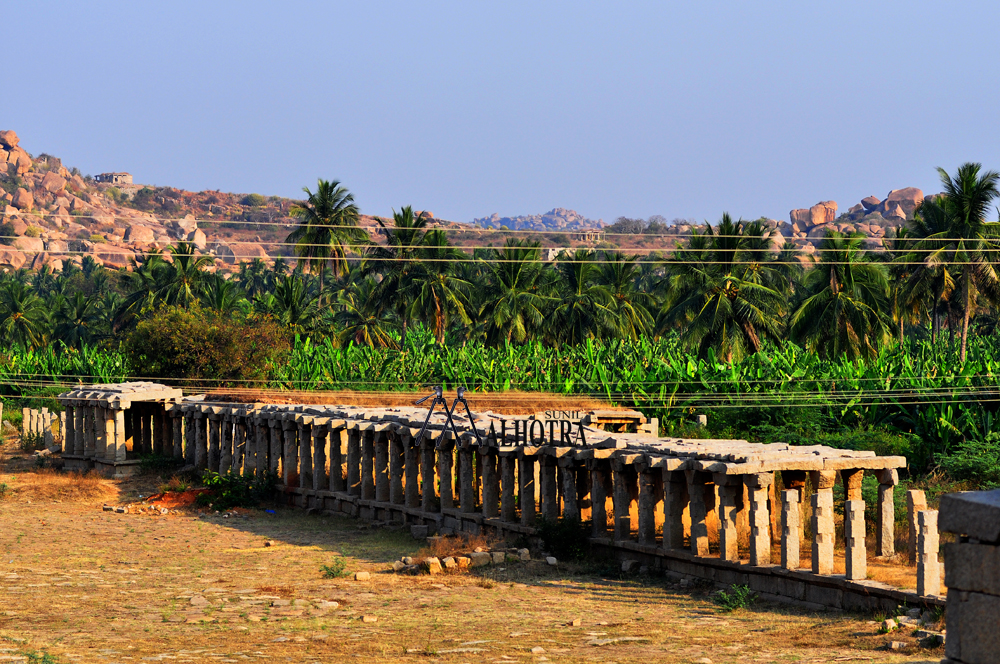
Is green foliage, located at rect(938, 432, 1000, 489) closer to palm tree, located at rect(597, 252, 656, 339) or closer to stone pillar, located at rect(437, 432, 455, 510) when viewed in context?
stone pillar, located at rect(437, 432, 455, 510)

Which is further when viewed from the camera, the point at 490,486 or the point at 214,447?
the point at 214,447

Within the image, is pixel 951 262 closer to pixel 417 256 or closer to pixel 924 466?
pixel 924 466

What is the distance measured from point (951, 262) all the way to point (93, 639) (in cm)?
4288

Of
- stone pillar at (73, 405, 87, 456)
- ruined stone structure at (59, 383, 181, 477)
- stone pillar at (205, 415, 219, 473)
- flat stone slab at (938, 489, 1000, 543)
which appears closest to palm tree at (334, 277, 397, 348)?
ruined stone structure at (59, 383, 181, 477)

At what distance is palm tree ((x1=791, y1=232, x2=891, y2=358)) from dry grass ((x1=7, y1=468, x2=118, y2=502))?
29.4 meters

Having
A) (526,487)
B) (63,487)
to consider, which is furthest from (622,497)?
(63,487)

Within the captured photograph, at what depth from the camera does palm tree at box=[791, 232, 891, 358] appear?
164ft

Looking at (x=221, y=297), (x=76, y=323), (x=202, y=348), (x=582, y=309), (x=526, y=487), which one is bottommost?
(x=526, y=487)

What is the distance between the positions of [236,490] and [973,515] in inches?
1171

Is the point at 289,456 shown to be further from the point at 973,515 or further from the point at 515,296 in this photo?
the point at 973,515

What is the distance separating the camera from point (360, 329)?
222 feet

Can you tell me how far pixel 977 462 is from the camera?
1342 inches

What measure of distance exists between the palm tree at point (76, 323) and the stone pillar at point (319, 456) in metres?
Answer: 47.5

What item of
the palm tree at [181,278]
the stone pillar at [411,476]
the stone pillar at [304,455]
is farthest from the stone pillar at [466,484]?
the palm tree at [181,278]
